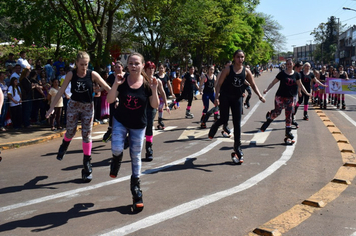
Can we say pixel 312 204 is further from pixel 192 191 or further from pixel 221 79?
pixel 221 79

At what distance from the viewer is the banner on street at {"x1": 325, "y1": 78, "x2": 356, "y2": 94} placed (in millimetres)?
19547

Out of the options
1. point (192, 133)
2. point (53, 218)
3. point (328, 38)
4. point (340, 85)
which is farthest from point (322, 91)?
A: point (328, 38)

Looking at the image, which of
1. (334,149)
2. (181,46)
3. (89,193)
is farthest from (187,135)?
(181,46)

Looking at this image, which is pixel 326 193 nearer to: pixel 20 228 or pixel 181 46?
pixel 20 228

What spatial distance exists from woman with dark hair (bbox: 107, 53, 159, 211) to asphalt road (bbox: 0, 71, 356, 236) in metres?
0.62

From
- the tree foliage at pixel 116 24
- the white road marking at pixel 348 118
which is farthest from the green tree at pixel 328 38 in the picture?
the white road marking at pixel 348 118

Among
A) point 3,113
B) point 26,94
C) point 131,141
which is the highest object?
point 26,94

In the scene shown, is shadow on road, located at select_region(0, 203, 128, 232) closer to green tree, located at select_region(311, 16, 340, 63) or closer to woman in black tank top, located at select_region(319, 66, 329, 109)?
woman in black tank top, located at select_region(319, 66, 329, 109)

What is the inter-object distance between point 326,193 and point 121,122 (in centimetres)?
308

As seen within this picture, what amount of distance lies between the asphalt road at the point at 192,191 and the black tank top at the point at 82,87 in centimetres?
135

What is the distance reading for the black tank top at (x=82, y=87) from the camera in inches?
266

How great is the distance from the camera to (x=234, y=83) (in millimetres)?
7848

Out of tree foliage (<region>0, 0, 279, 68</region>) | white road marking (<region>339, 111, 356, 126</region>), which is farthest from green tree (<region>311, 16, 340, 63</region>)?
white road marking (<region>339, 111, 356, 126</region>)

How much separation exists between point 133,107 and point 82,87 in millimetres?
1874
